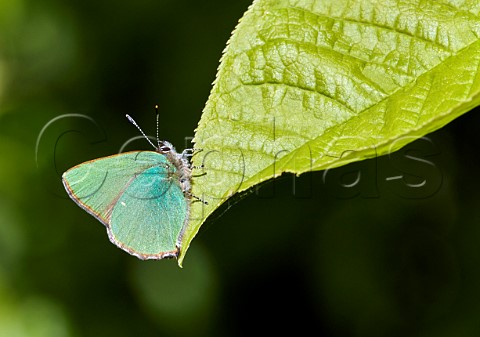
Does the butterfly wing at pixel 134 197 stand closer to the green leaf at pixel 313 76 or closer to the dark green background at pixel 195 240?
the dark green background at pixel 195 240

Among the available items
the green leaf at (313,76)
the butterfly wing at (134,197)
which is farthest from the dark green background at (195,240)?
the green leaf at (313,76)

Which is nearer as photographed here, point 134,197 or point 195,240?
point 134,197

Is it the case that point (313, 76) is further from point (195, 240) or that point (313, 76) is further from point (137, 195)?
point (195, 240)

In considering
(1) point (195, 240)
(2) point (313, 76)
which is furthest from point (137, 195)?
(2) point (313, 76)

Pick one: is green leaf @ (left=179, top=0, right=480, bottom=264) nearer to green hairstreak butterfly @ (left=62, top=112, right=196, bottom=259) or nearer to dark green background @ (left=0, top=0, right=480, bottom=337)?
green hairstreak butterfly @ (left=62, top=112, right=196, bottom=259)

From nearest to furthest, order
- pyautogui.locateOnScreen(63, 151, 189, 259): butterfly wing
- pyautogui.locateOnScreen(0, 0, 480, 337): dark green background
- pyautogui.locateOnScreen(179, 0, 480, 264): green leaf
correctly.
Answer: pyautogui.locateOnScreen(179, 0, 480, 264): green leaf < pyautogui.locateOnScreen(63, 151, 189, 259): butterfly wing < pyautogui.locateOnScreen(0, 0, 480, 337): dark green background

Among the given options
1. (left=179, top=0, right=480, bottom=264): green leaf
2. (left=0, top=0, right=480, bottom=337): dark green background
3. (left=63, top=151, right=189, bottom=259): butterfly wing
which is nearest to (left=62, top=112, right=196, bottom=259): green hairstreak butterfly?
(left=63, top=151, right=189, bottom=259): butterfly wing
